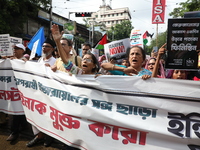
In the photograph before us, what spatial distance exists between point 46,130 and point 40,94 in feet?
1.75

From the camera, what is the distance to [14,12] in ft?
44.5

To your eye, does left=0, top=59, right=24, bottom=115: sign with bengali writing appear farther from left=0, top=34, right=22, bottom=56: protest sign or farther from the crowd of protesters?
left=0, top=34, right=22, bottom=56: protest sign

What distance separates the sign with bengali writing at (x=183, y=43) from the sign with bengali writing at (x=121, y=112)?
0.82ft

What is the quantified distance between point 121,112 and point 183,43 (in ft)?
3.20

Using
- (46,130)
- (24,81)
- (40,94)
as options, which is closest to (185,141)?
(46,130)

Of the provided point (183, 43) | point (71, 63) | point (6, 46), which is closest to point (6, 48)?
point (6, 46)

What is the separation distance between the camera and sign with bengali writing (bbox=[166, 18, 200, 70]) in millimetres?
1745

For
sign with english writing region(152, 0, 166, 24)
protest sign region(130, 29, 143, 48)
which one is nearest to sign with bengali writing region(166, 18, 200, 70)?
protest sign region(130, 29, 143, 48)

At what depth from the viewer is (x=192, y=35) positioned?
175 centimetres

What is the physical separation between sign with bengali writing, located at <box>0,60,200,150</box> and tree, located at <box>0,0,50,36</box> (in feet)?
37.3

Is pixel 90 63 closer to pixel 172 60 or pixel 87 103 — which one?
pixel 87 103

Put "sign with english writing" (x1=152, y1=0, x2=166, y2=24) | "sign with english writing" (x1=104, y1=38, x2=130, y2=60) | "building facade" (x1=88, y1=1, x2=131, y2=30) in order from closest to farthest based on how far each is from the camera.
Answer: "sign with english writing" (x1=104, y1=38, x2=130, y2=60)
"sign with english writing" (x1=152, y1=0, x2=166, y2=24)
"building facade" (x1=88, y1=1, x2=131, y2=30)

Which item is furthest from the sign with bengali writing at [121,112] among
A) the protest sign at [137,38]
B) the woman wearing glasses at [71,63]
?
the protest sign at [137,38]

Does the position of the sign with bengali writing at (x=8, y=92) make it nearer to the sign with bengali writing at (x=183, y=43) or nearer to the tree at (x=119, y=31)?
the sign with bengali writing at (x=183, y=43)
